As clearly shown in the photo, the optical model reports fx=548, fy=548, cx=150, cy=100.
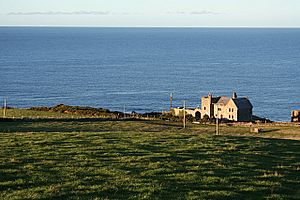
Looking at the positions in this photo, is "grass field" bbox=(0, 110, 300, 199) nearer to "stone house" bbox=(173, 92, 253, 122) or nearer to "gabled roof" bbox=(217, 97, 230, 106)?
"stone house" bbox=(173, 92, 253, 122)

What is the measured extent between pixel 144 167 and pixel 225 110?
58.3m

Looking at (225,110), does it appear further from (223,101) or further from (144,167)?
(144,167)

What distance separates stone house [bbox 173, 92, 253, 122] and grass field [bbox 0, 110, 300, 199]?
46.6 metres

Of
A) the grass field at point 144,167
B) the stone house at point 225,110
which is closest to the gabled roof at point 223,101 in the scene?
the stone house at point 225,110

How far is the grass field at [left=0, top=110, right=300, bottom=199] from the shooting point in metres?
17.5

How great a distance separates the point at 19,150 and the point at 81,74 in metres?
148

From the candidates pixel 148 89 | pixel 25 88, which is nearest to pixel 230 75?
pixel 148 89

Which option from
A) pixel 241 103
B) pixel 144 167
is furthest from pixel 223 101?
pixel 144 167

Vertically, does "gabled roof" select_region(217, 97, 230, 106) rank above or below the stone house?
above

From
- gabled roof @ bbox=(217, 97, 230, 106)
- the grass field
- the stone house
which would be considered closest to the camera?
the grass field

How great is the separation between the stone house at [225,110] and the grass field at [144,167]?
1833 inches

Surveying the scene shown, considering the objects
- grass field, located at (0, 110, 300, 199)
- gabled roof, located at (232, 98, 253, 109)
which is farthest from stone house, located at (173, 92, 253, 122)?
grass field, located at (0, 110, 300, 199)

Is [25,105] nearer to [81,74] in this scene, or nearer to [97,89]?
[97,89]

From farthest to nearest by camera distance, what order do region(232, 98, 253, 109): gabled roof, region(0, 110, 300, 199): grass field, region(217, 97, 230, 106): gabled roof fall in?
region(217, 97, 230, 106): gabled roof → region(232, 98, 253, 109): gabled roof → region(0, 110, 300, 199): grass field
